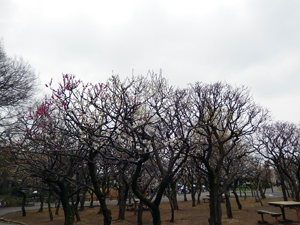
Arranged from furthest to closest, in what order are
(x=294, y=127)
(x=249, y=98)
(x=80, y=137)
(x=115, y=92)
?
(x=294, y=127) → (x=249, y=98) → (x=115, y=92) → (x=80, y=137)

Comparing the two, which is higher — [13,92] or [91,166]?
[13,92]

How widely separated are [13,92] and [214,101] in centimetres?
1080

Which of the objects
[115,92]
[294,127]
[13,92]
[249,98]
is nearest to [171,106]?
[115,92]

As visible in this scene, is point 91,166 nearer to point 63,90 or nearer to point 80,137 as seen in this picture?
point 80,137

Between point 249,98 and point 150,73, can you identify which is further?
point 249,98

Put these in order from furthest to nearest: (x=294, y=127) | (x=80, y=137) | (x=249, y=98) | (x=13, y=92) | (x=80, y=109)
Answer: (x=294, y=127) < (x=249, y=98) < (x=13, y=92) < (x=80, y=109) < (x=80, y=137)

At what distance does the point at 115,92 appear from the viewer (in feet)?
27.4

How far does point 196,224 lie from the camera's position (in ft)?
48.9

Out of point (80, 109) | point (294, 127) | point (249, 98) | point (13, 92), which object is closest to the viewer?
point (80, 109)

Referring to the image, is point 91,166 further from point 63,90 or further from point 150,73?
point 150,73

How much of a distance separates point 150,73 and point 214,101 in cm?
463

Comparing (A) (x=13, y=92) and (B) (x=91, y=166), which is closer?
(B) (x=91, y=166)

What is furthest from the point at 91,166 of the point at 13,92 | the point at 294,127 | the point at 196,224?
the point at 294,127

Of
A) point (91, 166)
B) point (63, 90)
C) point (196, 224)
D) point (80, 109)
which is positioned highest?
point (63, 90)
